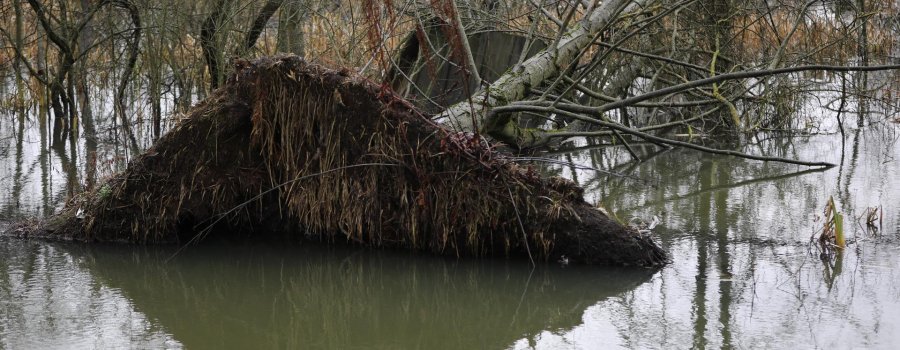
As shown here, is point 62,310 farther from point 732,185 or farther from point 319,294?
point 732,185

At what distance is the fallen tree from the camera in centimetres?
584

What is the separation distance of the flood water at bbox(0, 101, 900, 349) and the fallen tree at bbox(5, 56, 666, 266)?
15 cm

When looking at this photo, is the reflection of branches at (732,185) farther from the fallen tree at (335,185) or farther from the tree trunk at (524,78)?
the fallen tree at (335,185)

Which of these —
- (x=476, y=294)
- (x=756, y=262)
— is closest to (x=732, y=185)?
(x=756, y=262)

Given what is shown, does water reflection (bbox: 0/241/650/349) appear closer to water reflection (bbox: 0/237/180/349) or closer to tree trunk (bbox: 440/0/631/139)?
water reflection (bbox: 0/237/180/349)

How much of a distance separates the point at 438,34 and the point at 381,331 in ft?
19.2

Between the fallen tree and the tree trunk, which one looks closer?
the fallen tree

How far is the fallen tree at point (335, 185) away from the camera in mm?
5836

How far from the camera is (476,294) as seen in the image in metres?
5.38

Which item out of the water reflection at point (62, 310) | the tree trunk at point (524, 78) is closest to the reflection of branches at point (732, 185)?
the tree trunk at point (524, 78)

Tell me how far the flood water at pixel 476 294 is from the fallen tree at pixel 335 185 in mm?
153

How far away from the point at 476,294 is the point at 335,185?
1.30 metres

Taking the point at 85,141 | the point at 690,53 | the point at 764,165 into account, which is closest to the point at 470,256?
the point at 764,165

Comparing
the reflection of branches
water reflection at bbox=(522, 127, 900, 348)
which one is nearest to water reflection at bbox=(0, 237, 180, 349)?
water reflection at bbox=(522, 127, 900, 348)
